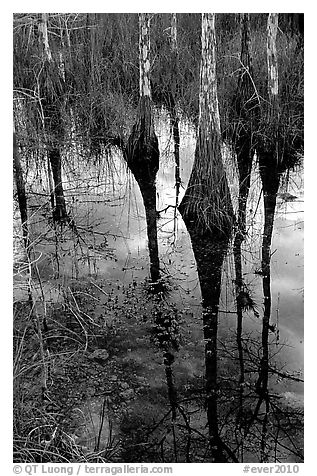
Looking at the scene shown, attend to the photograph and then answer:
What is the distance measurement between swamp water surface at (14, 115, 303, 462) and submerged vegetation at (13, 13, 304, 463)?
0.01 metres

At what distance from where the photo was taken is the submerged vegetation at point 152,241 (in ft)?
10.1

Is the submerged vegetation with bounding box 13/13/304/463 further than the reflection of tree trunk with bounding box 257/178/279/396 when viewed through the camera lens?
No

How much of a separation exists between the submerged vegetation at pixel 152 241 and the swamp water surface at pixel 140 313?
12mm

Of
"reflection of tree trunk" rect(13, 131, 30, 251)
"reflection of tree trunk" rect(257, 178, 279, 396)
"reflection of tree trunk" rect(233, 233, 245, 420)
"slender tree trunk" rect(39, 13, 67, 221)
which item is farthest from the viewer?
"slender tree trunk" rect(39, 13, 67, 221)

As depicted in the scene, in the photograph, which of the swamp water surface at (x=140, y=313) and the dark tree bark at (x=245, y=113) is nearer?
the swamp water surface at (x=140, y=313)

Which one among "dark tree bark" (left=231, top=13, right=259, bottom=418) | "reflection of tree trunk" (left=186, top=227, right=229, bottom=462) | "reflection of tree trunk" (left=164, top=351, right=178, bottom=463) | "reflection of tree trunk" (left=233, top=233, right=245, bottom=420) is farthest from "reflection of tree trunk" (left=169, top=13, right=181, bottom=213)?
"reflection of tree trunk" (left=164, top=351, right=178, bottom=463)

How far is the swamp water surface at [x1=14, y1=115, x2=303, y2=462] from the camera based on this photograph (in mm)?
3071

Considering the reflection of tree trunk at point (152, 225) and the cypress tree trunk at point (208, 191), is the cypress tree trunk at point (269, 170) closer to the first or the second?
the cypress tree trunk at point (208, 191)

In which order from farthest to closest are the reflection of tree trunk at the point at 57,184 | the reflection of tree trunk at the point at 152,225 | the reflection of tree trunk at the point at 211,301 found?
the reflection of tree trunk at the point at 57,184 < the reflection of tree trunk at the point at 152,225 < the reflection of tree trunk at the point at 211,301

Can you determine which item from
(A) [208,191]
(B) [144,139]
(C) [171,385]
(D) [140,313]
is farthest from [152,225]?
(C) [171,385]

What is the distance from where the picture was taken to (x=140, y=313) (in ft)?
12.7

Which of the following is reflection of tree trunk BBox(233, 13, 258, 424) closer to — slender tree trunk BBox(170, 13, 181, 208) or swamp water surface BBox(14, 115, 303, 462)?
swamp water surface BBox(14, 115, 303, 462)

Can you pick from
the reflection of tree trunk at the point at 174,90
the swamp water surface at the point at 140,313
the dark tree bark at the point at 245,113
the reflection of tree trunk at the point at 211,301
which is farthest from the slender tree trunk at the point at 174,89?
the reflection of tree trunk at the point at 211,301
